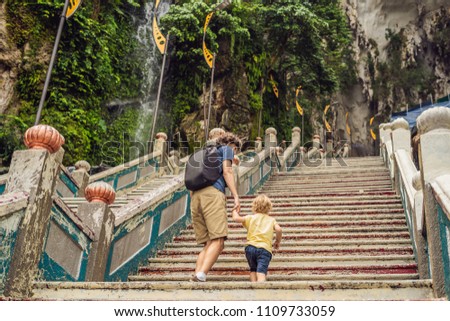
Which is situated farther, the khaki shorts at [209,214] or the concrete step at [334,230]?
the concrete step at [334,230]

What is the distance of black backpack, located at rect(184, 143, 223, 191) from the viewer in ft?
13.0

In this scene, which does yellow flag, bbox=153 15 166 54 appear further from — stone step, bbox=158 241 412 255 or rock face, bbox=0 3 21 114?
stone step, bbox=158 241 412 255

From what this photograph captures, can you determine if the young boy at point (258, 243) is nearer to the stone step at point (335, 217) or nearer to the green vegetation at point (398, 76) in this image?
the stone step at point (335, 217)

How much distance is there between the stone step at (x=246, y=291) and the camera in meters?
2.86

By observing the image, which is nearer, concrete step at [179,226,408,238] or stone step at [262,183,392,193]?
concrete step at [179,226,408,238]

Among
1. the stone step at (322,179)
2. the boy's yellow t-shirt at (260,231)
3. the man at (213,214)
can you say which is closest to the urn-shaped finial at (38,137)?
the man at (213,214)

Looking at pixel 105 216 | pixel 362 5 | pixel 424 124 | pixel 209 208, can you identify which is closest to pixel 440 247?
pixel 424 124

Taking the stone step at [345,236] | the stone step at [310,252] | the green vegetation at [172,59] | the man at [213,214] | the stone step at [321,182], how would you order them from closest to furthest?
the man at [213,214]
the stone step at [310,252]
the stone step at [345,236]
the stone step at [321,182]
the green vegetation at [172,59]

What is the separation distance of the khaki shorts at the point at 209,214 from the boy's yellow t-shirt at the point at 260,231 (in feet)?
0.88

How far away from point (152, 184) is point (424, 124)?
28.3 feet

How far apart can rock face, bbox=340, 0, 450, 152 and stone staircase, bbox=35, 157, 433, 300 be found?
84.9 feet

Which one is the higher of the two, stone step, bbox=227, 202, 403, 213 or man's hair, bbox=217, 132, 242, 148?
man's hair, bbox=217, 132, 242, 148

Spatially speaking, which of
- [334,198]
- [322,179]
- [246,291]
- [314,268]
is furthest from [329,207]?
[246,291]

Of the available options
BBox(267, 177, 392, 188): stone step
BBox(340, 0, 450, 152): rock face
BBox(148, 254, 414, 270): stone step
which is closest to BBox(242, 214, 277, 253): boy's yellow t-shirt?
BBox(148, 254, 414, 270): stone step
